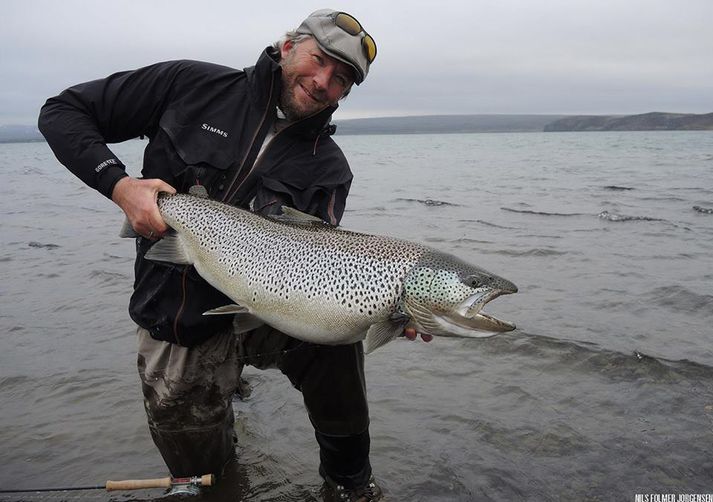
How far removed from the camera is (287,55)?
376cm

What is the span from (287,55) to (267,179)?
2.56 ft

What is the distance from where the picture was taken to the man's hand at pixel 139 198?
3381 mm

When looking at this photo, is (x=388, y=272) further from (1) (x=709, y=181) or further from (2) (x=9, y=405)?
(1) (x=709, y=181)

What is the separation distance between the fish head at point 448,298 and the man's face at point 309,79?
119 centimetres

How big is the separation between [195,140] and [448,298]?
1720 mm

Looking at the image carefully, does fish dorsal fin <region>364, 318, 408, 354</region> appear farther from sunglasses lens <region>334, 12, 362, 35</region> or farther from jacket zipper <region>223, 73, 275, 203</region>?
sunglasses lens <region>334, 12, 362, 35</region>

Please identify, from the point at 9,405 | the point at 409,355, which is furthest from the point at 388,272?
the point at 9,405

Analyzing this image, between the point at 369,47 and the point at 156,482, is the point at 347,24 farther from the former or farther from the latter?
the point at 156,482

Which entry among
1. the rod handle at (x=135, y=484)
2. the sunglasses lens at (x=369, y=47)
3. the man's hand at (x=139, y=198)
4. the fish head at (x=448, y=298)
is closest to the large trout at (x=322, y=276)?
the fish head at (x=448, y=298)

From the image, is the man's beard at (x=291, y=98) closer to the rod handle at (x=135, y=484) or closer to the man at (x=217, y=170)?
the man at (x=217, y=170)

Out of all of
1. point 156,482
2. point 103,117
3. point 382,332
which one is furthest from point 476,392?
point 103,117

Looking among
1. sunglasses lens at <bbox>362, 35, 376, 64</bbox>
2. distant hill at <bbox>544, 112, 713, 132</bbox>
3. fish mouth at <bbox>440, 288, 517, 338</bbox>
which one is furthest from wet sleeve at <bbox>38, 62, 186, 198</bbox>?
distant hill at <bbox>544, 112, 713, 132</bbox>

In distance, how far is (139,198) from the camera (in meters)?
3.38

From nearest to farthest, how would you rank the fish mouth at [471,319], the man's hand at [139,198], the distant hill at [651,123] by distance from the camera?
the fish mouth at [471,319], the man's hand at [139,198], the distant hill at [651,123]
